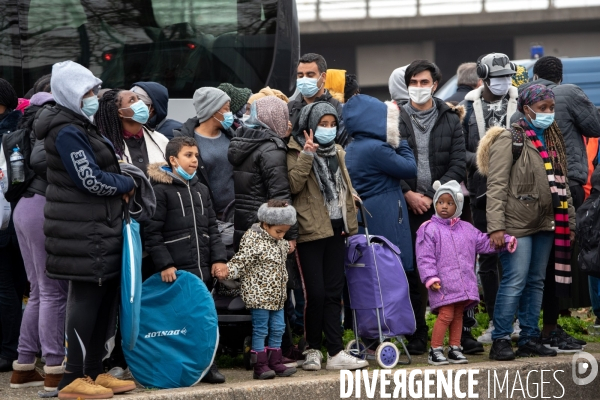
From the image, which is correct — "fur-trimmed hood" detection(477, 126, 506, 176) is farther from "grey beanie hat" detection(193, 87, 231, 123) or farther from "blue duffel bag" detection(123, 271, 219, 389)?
"blue duffel bag" detection(123, 271, 219, 389)

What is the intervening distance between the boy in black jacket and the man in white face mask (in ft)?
8.16

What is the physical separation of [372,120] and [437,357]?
5.71ft

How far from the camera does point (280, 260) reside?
22.8 ft

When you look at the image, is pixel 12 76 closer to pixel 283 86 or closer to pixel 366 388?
pixel 283 86

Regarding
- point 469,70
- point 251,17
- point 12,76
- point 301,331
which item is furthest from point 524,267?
point 12,76

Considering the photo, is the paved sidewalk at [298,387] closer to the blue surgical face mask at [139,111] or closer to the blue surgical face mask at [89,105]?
the blue surgical face mask at [89,105]

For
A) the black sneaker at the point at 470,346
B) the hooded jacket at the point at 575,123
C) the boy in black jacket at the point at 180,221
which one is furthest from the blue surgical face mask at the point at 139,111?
the hooded jacket at the point at 575,123

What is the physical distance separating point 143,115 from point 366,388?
2307 millimetres

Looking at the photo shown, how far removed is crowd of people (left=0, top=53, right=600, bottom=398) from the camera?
6.25m

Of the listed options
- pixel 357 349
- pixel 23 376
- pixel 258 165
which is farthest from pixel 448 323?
pixel 23 376

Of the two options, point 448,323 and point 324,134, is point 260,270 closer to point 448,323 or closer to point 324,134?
point 324,134

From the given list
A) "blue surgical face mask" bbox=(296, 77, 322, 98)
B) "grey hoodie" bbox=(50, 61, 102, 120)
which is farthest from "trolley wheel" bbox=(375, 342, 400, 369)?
"grey hoodie" bbox=(50, 61, 102, 120)

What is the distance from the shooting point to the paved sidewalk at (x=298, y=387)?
6.35m

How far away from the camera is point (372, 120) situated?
304 inches
